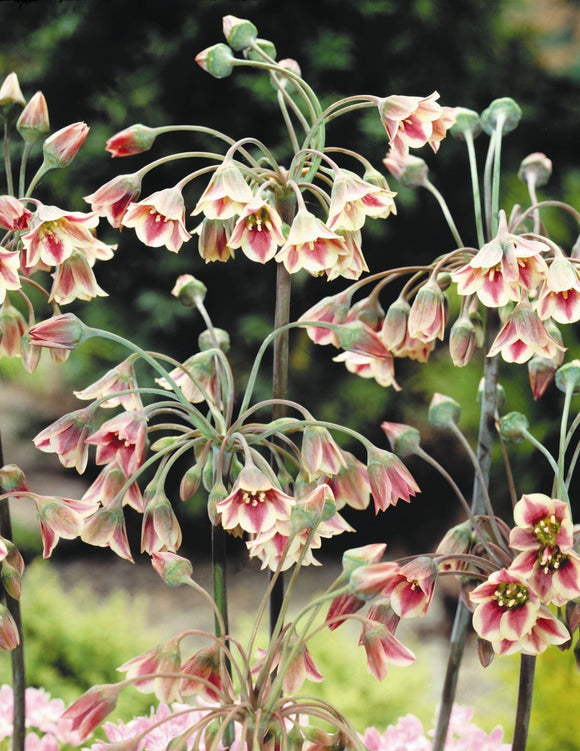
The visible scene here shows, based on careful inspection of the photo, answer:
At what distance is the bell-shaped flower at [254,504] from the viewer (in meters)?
0.63

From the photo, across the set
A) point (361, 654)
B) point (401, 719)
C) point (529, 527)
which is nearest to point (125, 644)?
point (361, 654)

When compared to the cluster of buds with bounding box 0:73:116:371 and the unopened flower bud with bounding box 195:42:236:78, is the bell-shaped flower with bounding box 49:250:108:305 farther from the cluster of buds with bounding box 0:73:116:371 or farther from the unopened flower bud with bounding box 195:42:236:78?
Answer: the unopened flower bud with bounding box 195:42:236:78

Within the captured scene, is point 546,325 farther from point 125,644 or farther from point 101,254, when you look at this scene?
point 125,644

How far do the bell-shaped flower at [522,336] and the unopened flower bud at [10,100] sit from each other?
0.47 metres

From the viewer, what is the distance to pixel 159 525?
691mm

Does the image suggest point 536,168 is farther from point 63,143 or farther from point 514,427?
point 63,143

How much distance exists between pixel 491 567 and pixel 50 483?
229 cm

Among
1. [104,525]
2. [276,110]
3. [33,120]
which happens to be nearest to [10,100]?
[33,120]

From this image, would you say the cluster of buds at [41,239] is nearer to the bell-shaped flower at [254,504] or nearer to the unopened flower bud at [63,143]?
the unopened flower bud at [63,143]

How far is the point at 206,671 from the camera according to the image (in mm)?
659

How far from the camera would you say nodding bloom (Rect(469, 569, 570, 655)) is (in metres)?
0.67

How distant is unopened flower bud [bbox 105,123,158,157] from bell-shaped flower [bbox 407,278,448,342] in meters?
0.25

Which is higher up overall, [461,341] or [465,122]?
[465,122]

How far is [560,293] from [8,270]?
41cm
